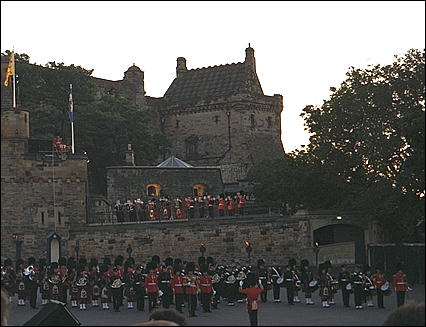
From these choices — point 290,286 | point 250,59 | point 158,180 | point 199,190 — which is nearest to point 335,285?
point 290,286

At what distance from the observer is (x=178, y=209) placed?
4419 cm

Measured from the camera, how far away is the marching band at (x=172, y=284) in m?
25.8

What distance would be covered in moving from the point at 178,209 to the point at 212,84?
28.7 metres

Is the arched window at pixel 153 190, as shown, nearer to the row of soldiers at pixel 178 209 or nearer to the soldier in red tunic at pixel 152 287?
the row of soldiers at pixel 178 209

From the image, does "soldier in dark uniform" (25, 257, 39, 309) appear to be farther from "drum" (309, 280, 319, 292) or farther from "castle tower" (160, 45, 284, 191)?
"castle tower" (160, 45, 284, 191)

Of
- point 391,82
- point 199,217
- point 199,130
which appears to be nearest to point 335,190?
point 199,217

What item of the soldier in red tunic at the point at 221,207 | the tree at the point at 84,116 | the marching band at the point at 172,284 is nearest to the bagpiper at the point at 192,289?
the marching band at the point at 172,284

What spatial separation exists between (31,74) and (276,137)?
22.0 m

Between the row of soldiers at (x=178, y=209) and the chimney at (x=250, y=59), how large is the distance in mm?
26984

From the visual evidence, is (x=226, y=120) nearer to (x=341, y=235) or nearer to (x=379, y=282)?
(x=341, y=235)

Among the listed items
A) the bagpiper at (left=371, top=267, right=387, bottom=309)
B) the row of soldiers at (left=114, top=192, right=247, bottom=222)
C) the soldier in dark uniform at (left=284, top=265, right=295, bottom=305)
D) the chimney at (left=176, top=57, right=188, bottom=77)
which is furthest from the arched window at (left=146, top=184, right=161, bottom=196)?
the bagpiper at (left=371, top=267, right=387, bottom=309)

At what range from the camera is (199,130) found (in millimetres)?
70688

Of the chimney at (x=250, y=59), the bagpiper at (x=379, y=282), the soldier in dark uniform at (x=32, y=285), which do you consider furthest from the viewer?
the chimney at (x=250, y=59)

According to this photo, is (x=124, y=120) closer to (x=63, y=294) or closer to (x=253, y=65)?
(x=253, y=65)
